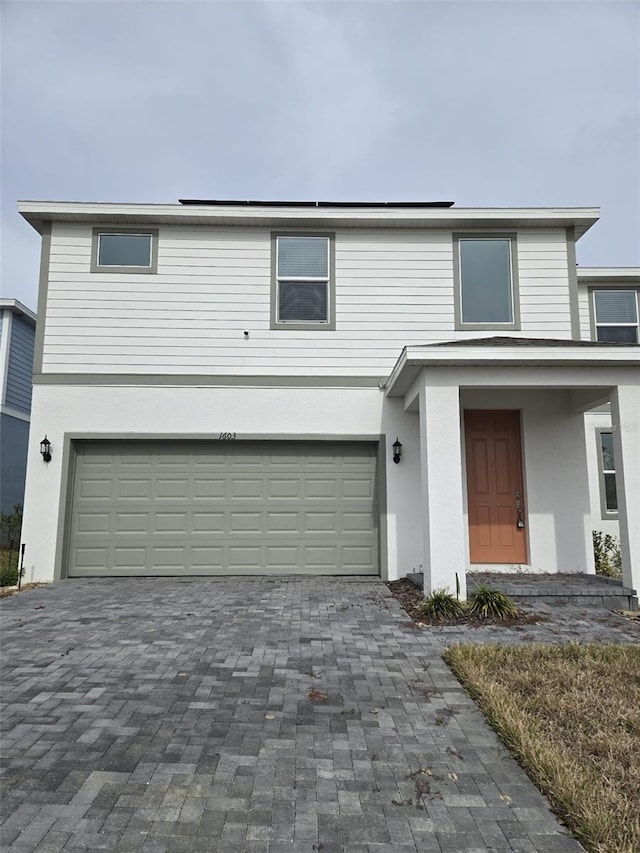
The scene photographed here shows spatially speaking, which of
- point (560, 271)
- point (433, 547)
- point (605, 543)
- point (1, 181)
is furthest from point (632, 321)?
point (1, 181)

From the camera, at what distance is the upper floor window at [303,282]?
8.75 m

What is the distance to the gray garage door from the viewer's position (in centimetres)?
827

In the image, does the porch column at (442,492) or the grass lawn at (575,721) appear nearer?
the grass lawn at (575,721)

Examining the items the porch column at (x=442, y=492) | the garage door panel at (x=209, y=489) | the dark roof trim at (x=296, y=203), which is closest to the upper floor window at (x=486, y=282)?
the dark roof trim at (x=296, y=203)

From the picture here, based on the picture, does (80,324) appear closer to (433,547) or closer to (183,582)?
(183,582)

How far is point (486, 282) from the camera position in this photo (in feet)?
29.0

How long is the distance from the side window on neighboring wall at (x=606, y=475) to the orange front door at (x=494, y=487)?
305cm

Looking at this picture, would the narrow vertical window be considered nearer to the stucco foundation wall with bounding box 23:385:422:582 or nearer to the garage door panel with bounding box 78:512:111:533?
the stucco foundation wall with bounding box 23:385:422:582

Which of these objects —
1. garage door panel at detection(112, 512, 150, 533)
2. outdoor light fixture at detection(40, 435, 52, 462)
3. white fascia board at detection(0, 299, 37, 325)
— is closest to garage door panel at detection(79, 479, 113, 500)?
garage door panel at detection(112, 512, 150, 533)

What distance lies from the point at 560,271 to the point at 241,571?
7.48m

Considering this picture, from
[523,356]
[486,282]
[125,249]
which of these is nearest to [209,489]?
[125,249]

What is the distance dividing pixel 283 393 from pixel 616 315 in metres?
7.68

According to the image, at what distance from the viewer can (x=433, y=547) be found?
20.7 ft

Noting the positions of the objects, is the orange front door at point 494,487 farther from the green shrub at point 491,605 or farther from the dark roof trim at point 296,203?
the dark roof trim at point 296,203
